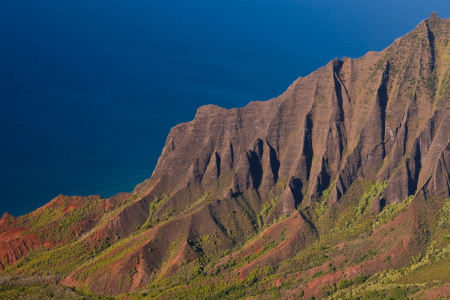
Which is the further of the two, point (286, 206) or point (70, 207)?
point (70, 207)

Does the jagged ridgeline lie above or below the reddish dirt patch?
below

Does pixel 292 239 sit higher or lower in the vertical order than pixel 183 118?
lower

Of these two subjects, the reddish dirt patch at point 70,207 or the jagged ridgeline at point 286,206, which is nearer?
the jagged ridgeline at point 286,206

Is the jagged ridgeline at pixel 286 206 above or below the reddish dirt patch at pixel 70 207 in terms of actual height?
below

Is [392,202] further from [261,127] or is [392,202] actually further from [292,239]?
[261,127]

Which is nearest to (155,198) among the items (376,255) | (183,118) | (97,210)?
(97,210)

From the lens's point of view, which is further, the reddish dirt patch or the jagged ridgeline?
the reddish dirt patch

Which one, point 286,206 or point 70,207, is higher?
point 70,207

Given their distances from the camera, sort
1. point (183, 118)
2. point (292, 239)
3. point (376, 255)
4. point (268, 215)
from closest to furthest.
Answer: point (376, 255) < point (292, 239) < point (268, 215) < point (183, 118)
